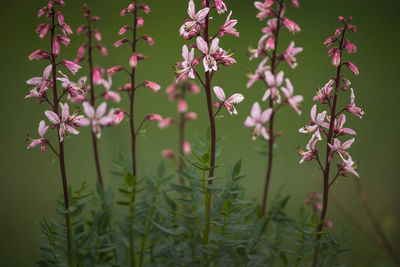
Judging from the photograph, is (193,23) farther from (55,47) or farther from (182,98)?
(182,98)

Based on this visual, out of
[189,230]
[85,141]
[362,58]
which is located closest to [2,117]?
[85,141]

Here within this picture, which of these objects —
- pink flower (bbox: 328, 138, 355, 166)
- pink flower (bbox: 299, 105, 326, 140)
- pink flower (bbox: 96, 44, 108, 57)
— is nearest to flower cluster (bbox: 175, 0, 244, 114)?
pink flower (bbox: 299, 105, 326, 140)

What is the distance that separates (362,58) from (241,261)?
119 inches

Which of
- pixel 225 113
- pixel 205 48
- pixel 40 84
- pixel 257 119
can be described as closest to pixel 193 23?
pixel 205 48

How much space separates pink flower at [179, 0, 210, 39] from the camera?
133 cm

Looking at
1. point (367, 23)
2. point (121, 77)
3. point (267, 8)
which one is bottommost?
point (121, 77)

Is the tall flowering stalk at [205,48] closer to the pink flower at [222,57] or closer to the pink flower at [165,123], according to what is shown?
the pink flower at [222,57]

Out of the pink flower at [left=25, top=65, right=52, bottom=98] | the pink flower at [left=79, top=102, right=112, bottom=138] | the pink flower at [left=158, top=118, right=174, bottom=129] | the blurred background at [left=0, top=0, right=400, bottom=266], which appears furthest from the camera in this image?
the blurred background at [left=0, top=0, right=400, bottom=266]

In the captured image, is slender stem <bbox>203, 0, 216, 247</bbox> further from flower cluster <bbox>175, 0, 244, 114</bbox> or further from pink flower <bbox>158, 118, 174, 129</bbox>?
pink flower <bbox>158, 118, 174, 129</bbox>

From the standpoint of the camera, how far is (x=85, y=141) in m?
3.73

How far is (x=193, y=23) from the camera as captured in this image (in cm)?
136

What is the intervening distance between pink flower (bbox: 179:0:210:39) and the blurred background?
75.8 inches

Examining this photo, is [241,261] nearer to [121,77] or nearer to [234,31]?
[234,31]

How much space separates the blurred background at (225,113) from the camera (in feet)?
10.2
